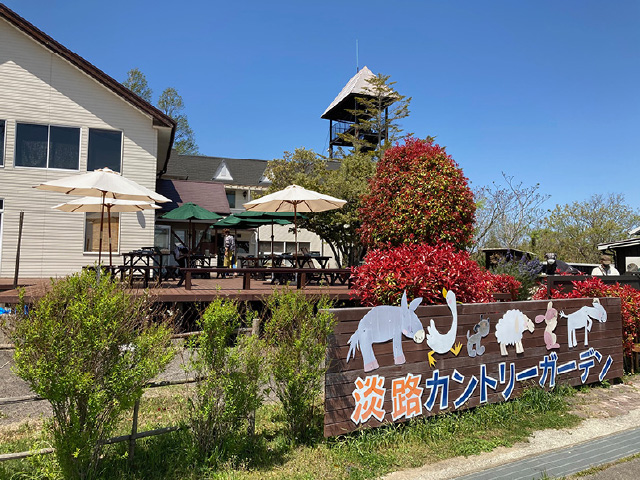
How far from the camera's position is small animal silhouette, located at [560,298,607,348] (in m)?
6.35

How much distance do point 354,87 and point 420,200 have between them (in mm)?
29444

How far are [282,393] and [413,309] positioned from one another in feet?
5.43

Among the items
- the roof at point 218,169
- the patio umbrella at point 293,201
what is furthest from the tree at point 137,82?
the patio umbrella at point 293,201

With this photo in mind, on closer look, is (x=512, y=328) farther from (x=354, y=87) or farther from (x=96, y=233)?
(x=354, y=87)

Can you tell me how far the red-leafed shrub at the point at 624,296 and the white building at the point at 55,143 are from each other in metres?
12.8

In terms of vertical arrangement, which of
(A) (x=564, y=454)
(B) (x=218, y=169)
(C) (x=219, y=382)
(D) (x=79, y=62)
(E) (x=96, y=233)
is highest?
(B) (x=218, y=169)

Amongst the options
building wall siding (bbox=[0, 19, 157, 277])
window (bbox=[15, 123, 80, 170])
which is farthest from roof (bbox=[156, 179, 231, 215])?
window (bbox=[15, 123, 80, 170])

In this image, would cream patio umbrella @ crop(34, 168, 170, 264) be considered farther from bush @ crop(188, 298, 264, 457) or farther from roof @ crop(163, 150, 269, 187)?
roof @ crop(163, 150, 269, 187)

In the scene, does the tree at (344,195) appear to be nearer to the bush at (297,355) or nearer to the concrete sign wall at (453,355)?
the concrete sign wall at (453,355)

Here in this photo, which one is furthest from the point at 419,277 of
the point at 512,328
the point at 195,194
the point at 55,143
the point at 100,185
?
the point at 195,194

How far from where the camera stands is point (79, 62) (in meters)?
14.7

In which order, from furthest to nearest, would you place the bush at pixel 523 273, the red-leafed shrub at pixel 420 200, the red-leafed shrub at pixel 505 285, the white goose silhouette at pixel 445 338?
1. the bush at pixel 523 273
2. the red-leafed shrub at pixel 505 285
3. the red-leafed shrub at pixel 420 200
4. the white goose silhouette at pixel 445 338

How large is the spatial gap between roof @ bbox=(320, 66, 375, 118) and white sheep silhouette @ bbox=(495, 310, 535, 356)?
97.0 ft

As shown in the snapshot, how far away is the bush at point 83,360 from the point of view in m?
3.07
